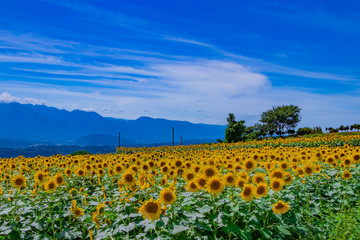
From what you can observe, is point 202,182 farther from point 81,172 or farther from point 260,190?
point 81,172

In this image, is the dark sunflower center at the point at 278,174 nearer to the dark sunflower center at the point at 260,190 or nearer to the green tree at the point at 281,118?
the dark sunflower center at the point at 260,190

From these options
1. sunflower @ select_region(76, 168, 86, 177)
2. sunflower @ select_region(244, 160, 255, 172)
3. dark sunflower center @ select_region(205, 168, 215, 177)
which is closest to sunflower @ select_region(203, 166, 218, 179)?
dark sunflower center @ select_region(205, 168, 215, 177)

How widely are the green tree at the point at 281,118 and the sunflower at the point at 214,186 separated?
72.5 metres

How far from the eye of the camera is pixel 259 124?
247 ft

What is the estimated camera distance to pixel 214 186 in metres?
3.98

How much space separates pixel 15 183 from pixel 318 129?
6201 cm

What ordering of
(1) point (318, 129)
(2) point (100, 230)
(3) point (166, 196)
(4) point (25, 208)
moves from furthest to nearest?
(1) point (318, 129)
(4) point (25, 208)
(2) point (100, 230)
(3) point (166, 196)

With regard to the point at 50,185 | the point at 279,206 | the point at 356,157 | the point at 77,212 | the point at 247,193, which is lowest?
the point at 77,212

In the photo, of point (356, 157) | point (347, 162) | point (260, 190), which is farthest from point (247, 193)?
point (356, 157)

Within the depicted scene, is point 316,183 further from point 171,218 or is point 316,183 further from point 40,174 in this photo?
point 40,174

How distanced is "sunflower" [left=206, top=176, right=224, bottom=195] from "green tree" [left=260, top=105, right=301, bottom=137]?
72466 mm

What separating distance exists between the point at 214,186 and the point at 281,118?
2907 inches

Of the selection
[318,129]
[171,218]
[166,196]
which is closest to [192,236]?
[171,218]

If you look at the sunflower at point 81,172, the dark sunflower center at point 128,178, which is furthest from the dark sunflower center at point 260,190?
the sunflower at point 81,172
